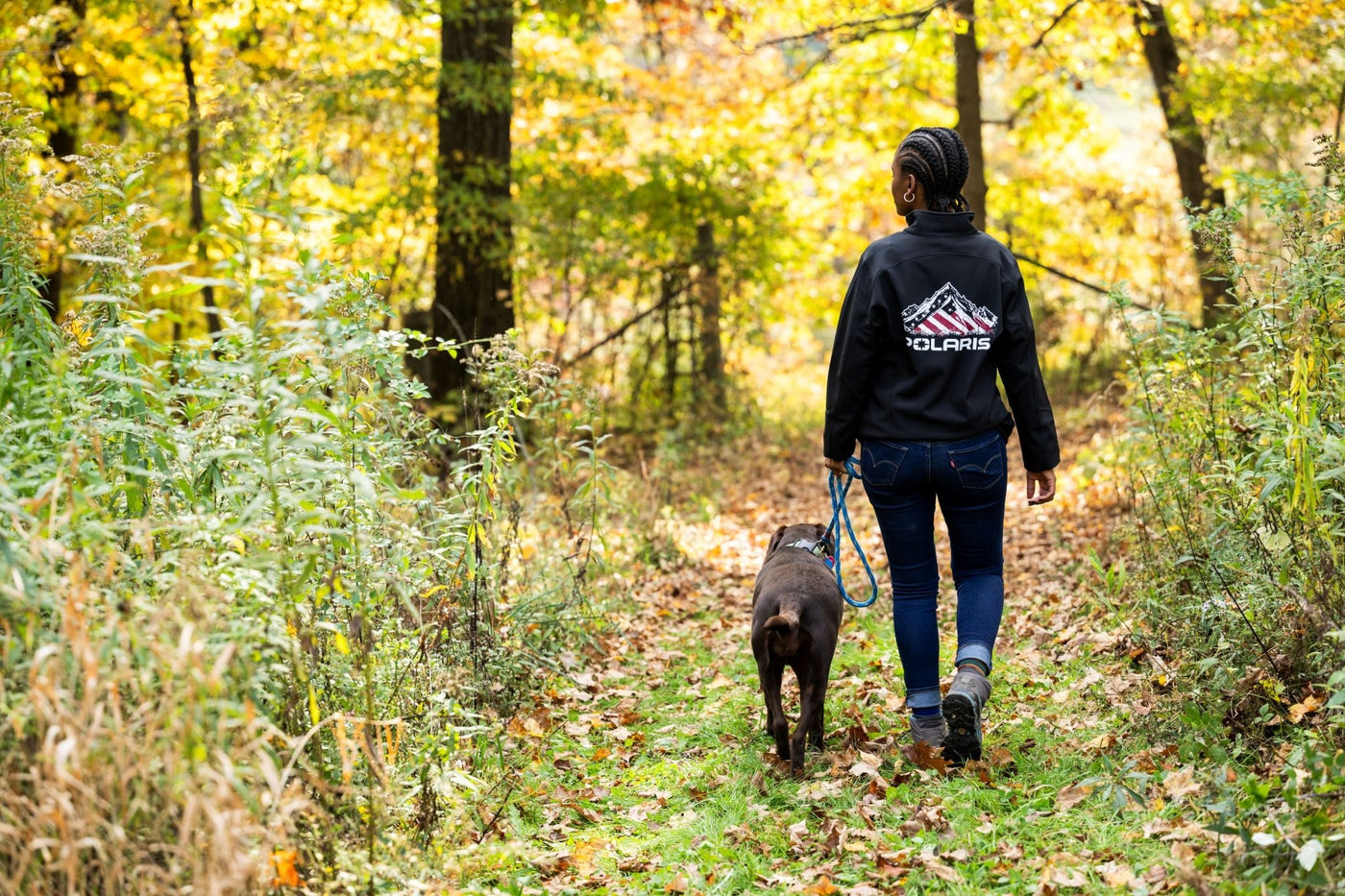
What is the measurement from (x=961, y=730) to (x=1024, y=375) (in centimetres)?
140

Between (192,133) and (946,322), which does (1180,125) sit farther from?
(192,133)

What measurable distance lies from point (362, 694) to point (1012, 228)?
48.5ft

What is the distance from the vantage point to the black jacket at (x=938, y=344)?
14.0 feet

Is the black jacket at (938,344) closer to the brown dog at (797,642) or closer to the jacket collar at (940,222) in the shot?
the jacket collar at (940,222)

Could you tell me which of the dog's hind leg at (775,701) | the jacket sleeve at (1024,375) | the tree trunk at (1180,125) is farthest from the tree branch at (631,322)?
the jacket sleeve at (1024,375)

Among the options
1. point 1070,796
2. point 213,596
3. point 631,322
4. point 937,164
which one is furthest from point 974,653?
point 631,322

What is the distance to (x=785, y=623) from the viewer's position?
4.39m

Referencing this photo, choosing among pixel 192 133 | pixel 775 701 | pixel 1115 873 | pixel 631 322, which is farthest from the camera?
pixel 631 322

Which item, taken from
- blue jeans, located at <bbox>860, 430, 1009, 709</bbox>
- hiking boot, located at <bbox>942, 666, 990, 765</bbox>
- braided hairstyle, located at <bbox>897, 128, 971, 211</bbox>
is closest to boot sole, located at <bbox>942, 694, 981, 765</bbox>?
hiking boot, located at <bbox>942, 666, 990, 765</bbox>

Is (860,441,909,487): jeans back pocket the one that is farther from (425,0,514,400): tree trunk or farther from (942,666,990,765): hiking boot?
(425,0,514,400): tree trunk

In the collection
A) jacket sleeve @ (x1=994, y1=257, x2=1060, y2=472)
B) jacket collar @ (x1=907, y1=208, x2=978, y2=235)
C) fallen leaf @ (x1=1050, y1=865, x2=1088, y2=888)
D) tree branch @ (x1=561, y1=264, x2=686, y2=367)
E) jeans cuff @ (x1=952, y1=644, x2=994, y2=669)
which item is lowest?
fallen leaf @ (x1=1050, y1=865, x2=1088, y2=888)

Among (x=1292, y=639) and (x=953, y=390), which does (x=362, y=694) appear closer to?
(x=953, y=390)

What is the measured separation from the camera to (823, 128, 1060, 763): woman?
14.1 ft

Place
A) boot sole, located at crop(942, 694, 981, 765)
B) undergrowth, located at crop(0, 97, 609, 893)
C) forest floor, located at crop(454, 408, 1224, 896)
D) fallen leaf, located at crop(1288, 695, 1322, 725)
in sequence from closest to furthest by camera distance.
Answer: undergrowth, located at crop(0, 97, 609, 893) → forest floor, located at crop(454, 408, 1224, 896) → fallen leaf, located at crop(1288, 695, 1322, 725) → boot sole, located at crop(942, 694, 981, 765)
